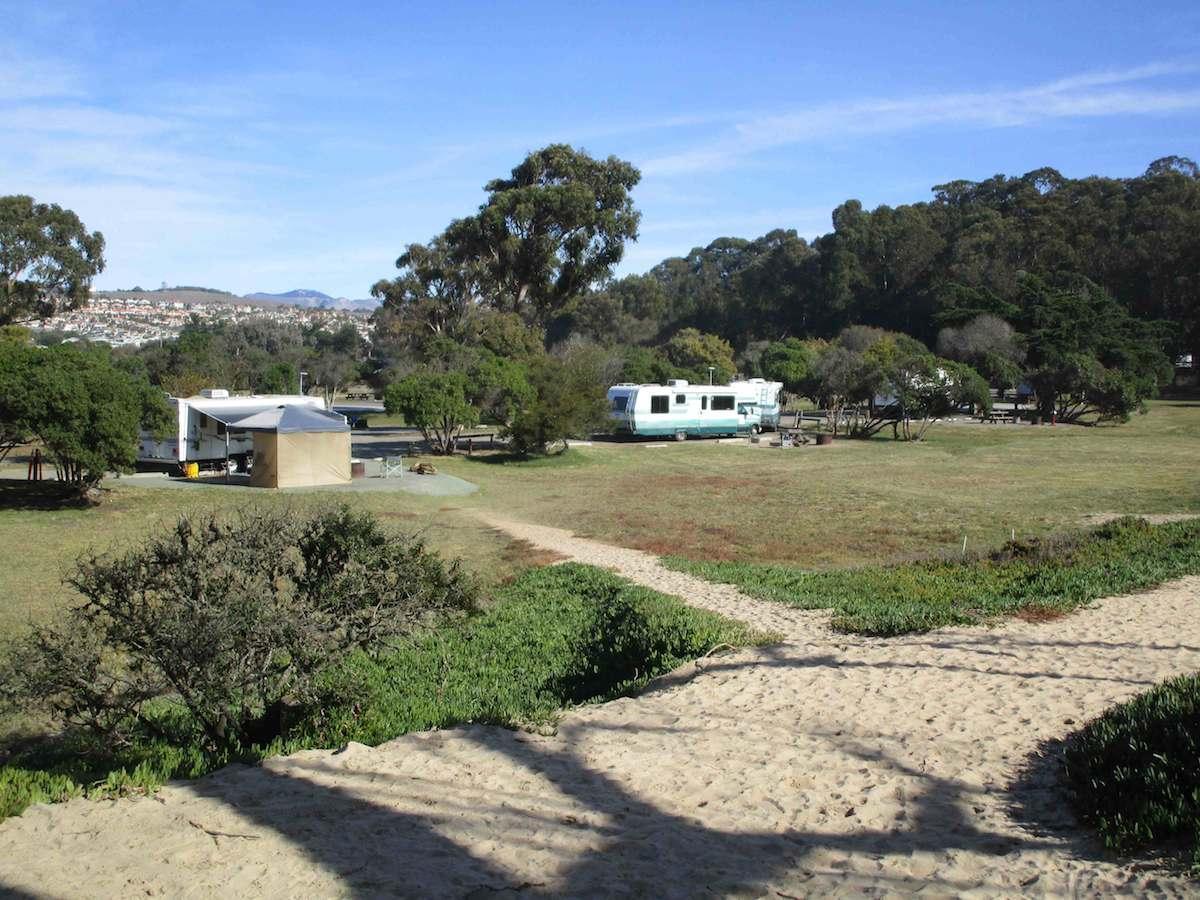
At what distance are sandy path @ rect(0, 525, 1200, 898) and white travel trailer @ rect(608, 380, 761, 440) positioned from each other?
107 ft

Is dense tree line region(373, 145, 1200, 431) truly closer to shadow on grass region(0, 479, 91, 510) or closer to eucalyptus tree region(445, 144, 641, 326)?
eucalyptus tree region(445, 144, 641, 326)

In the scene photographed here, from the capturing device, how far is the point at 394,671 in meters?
10.9

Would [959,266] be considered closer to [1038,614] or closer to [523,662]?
[1038,614]

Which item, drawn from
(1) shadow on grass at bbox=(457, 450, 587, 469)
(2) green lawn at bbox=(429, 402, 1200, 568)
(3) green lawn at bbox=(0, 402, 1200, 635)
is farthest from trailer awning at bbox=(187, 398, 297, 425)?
(1) shadow on grass at bbox=(457, 450, 587, 469)

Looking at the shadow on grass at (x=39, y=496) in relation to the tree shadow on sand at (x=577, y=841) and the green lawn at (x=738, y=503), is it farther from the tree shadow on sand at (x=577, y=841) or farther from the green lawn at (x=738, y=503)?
the tree shadow on sand at (x=577, y=841)

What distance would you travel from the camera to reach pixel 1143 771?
554cm

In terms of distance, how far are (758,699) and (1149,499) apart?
1943 cm

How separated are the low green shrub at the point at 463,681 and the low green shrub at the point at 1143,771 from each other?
3.90 metres

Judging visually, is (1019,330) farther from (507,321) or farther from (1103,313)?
(507,321)

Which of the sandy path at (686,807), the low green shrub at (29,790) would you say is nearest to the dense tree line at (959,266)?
the sandy path at (686,807)

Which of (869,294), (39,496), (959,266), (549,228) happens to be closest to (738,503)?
(39,496)

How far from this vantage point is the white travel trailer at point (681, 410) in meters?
41.6

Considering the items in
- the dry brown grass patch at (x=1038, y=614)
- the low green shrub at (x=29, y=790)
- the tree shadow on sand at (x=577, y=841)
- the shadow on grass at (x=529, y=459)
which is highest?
the shadow on grass at (x=529, y=459)

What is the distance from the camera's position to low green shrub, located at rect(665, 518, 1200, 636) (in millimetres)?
11055
